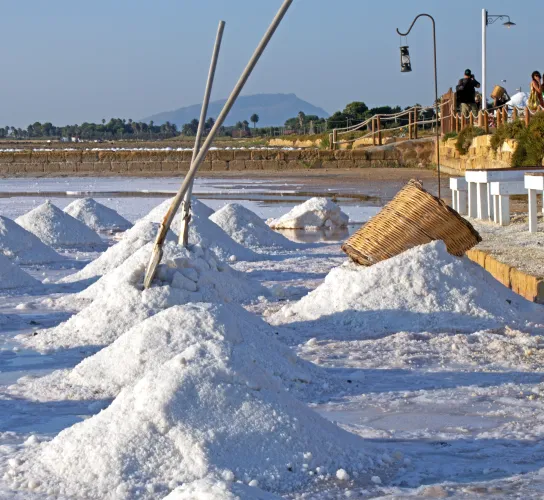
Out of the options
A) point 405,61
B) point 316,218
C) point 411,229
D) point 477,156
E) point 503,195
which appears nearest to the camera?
point 411,229

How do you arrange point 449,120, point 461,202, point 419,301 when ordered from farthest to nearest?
1. point 449,120
2. point 461,202
3. point 419,301

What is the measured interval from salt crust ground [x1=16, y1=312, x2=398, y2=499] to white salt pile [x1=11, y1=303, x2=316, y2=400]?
688 millimetres

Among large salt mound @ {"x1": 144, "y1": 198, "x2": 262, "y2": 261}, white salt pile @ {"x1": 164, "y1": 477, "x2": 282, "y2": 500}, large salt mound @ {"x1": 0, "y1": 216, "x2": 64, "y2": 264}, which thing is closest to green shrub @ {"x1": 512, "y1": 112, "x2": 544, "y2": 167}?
large salt mound @ {"x1": 144, "y1": 198, "x2": 262, "y2": 261}

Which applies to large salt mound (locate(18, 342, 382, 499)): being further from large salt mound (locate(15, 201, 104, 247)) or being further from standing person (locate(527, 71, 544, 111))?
standing person (locate(527, 71, 544, 111))

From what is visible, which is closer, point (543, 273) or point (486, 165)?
point (543, 273)

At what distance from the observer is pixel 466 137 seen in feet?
60.2

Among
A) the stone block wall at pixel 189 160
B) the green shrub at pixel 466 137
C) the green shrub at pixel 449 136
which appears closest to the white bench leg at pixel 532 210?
the green shrub at pixel 466 137

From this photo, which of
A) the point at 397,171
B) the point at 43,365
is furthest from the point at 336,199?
the point at 43,365

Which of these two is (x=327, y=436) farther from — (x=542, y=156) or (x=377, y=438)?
(x=542, y=156)

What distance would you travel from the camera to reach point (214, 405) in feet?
9.09

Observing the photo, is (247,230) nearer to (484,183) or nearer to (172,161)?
(484,183)

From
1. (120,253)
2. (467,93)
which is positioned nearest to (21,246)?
(120,253)

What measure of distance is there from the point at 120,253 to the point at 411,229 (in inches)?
86.2

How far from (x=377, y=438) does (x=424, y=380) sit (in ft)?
2.59
